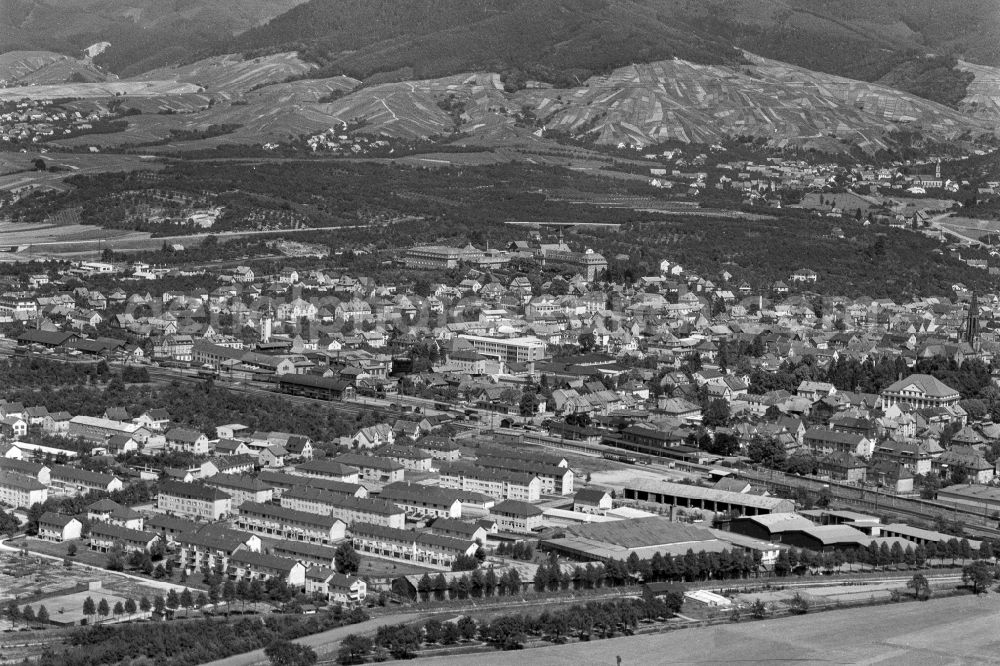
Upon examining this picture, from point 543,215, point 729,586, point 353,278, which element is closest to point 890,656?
point 729,586

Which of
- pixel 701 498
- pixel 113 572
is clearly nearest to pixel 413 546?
pixel 113 572

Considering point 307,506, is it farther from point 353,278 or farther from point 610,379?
point 353,278

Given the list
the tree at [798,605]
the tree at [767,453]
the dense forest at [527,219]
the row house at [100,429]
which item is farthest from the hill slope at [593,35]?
the tree at [798,605]

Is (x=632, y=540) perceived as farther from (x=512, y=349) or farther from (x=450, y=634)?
(x=512, y=349)

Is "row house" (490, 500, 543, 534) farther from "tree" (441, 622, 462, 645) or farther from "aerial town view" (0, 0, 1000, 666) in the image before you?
"tree" (441, 622, 462, 645)

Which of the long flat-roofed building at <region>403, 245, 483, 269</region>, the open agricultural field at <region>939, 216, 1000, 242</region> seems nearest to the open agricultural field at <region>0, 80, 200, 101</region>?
the open agricultural field at <region>939, 216, 1000, 242</region>

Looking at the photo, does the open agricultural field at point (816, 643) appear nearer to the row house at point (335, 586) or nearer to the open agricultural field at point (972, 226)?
the row house at point (335, 586)
